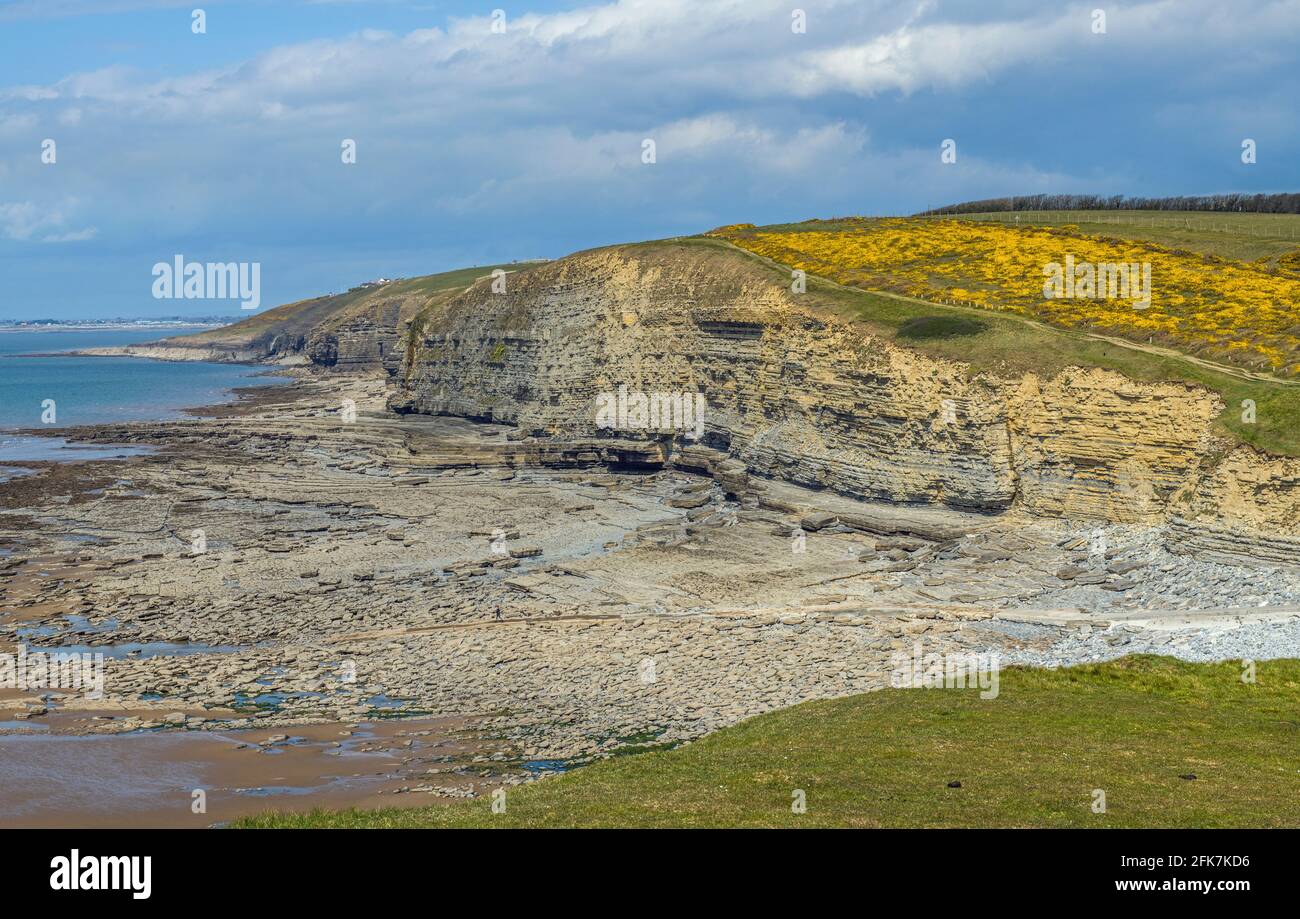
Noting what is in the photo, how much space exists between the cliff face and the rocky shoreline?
2313 millimetres

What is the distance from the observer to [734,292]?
8869 centimetres

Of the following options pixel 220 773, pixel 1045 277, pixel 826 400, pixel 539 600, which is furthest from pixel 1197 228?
pixel 220 773

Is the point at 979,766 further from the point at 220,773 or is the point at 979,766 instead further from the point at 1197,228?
the point at 1197,228

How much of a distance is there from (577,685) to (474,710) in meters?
3.87

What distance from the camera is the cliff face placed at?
56531 millimetres

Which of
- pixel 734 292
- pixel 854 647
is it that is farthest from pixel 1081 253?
pixel 854 647

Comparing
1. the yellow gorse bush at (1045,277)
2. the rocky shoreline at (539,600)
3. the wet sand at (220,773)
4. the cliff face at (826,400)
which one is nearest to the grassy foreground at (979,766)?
the rocky shoreline at (539,600)

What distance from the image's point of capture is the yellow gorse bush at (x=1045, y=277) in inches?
2532

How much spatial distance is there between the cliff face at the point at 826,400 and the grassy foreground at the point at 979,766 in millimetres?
23013

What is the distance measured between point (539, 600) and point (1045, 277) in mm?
45570

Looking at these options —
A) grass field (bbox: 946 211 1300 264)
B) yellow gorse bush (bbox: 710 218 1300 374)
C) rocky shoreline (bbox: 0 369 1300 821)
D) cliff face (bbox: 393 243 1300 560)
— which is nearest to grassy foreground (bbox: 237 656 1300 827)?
rocky shoreline (bbox: 0 369 1300 821)

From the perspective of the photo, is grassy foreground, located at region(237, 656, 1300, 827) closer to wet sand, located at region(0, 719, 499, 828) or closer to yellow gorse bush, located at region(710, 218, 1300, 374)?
wet sand, located at region(0, 719, 499, 828)

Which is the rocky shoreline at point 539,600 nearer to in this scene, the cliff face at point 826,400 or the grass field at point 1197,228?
the cliff face at point 826,400

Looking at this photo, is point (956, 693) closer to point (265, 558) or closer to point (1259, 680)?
point (1259, 680)
